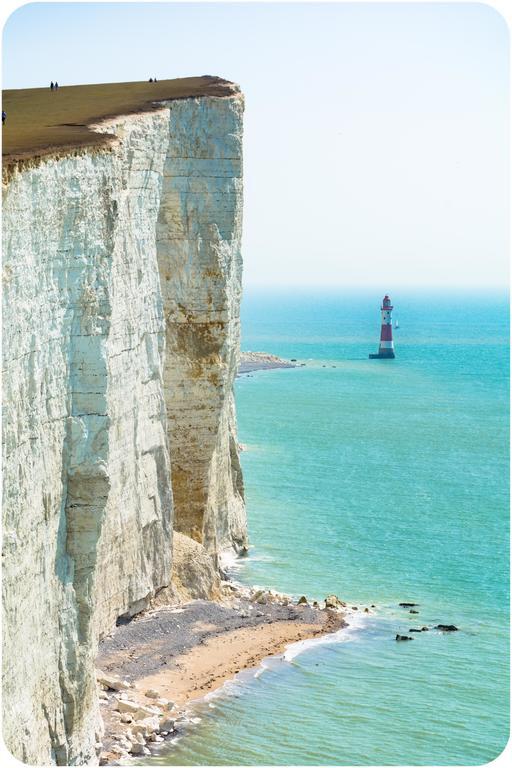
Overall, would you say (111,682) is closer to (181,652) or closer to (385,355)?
(181,652)

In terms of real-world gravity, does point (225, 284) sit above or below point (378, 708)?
above

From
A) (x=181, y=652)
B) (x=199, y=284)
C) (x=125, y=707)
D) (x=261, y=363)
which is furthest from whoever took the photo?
(x=261, y=363)

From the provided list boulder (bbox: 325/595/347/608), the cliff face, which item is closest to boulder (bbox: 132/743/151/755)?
the cliff face

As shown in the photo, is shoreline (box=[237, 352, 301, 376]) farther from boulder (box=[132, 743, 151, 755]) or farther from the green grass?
boulder (box=[132, 743, 151, 755])

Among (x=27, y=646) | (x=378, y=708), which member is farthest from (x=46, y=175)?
(x=378, y=708)

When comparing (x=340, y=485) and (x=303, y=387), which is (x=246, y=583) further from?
(x=303, y=387)

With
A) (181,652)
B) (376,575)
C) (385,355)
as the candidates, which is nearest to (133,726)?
(181,652)
